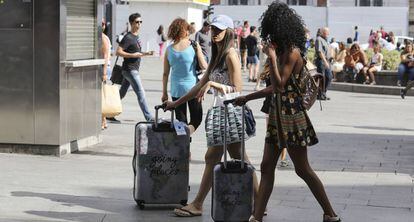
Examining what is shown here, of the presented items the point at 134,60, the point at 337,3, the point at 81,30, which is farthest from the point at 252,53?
the point at 337,3

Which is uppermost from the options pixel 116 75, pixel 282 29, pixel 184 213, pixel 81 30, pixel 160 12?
pixel 282 29

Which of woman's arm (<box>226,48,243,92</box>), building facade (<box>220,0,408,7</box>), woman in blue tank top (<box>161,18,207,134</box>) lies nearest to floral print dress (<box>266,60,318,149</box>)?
woman's arm (<box>226,48,243,92</box>)

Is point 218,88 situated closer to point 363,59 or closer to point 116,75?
point 116,75

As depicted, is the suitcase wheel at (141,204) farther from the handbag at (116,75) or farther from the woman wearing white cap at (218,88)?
the handbag at (116,75)

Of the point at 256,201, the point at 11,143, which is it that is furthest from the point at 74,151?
the point at 256,201

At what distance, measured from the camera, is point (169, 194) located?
861 centimetres

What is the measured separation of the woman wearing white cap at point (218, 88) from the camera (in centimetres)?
823

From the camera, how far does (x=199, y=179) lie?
1053 centimetres

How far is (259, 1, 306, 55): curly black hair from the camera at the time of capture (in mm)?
7652

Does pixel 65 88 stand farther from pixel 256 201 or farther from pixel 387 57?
pixel 387 57

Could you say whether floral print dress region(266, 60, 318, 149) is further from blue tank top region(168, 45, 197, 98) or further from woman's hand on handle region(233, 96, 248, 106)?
blue tank top region(168, 45, 197, 98)

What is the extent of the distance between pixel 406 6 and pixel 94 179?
2431 inches

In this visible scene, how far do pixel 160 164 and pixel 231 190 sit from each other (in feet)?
3.17

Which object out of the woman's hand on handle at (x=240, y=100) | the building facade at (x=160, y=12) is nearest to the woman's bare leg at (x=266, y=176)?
the woman's hand on handle at (x=240, y=100)
